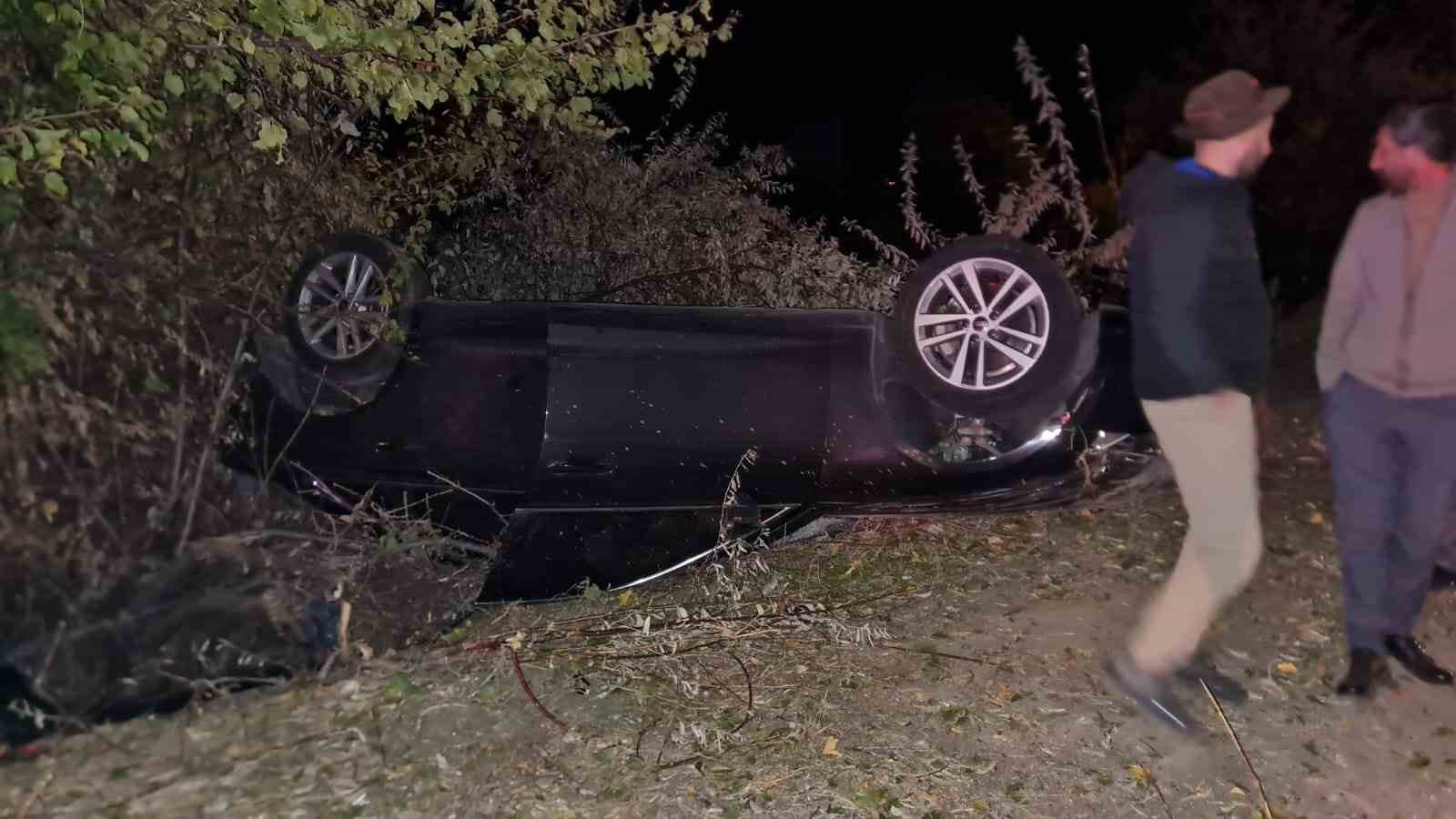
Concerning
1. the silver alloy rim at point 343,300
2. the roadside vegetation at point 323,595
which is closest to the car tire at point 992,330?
the roadside vegetation at point 323,595

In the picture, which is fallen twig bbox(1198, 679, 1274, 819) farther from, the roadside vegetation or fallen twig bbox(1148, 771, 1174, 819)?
fallen twig bbox(1148, 771, 1174, 819)

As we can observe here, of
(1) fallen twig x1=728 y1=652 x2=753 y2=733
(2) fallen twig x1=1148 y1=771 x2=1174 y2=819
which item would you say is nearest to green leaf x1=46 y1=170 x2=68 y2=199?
(1) fallen twig x1=728 y1=652 x2=753 y2=733

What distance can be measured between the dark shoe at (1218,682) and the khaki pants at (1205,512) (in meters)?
0.39

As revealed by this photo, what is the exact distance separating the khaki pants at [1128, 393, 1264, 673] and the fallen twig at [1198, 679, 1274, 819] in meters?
0.31

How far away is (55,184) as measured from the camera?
4000 millimetres

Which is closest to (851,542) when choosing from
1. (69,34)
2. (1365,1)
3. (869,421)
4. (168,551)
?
(869,421)

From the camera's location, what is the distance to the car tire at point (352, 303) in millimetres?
5023

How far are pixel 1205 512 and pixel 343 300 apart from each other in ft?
11.3

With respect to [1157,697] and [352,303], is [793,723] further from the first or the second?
[352,303]

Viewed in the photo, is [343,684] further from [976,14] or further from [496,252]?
[976,14]

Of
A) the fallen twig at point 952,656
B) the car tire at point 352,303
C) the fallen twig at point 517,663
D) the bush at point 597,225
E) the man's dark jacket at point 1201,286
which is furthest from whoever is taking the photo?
the bush at point 597,225

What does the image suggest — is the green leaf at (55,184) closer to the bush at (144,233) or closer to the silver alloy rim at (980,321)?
the bush at (144,233)

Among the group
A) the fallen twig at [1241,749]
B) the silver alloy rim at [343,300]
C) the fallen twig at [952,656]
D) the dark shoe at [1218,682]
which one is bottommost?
the fallen twig at [1241,749]

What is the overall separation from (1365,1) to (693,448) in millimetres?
15031
